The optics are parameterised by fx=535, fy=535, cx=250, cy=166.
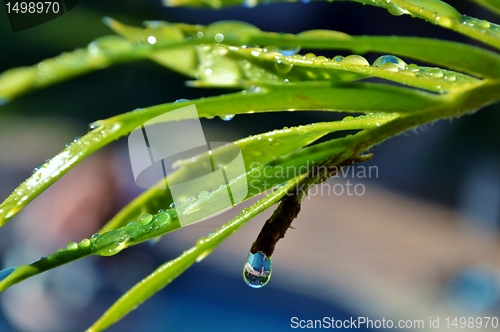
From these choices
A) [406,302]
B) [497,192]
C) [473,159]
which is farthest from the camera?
[473,159]

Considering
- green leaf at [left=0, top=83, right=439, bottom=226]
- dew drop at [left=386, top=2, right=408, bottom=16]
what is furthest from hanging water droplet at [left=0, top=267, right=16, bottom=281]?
dew drop at [left=386, top=2, right=408, bottom=16]

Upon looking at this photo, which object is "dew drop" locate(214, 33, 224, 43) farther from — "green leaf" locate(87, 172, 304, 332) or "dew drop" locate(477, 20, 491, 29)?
"dew drop" locate(477, 20, 491, 29)

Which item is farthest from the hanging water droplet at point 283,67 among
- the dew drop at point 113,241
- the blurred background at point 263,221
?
the blurred background at point 263,221

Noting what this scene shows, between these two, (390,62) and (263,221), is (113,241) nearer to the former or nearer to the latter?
(390,62)

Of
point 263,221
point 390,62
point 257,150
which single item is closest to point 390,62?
point 390,62

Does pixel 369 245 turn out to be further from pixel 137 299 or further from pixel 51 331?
pixel 137 299

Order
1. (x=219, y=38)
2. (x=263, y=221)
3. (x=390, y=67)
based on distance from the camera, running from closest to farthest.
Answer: (x=219, y=38), (x=390, y=67), (x=263, y=221)

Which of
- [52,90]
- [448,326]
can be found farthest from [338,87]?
[52,90]

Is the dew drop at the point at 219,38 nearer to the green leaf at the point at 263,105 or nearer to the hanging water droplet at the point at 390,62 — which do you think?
the green leaf at the point at 263,105
